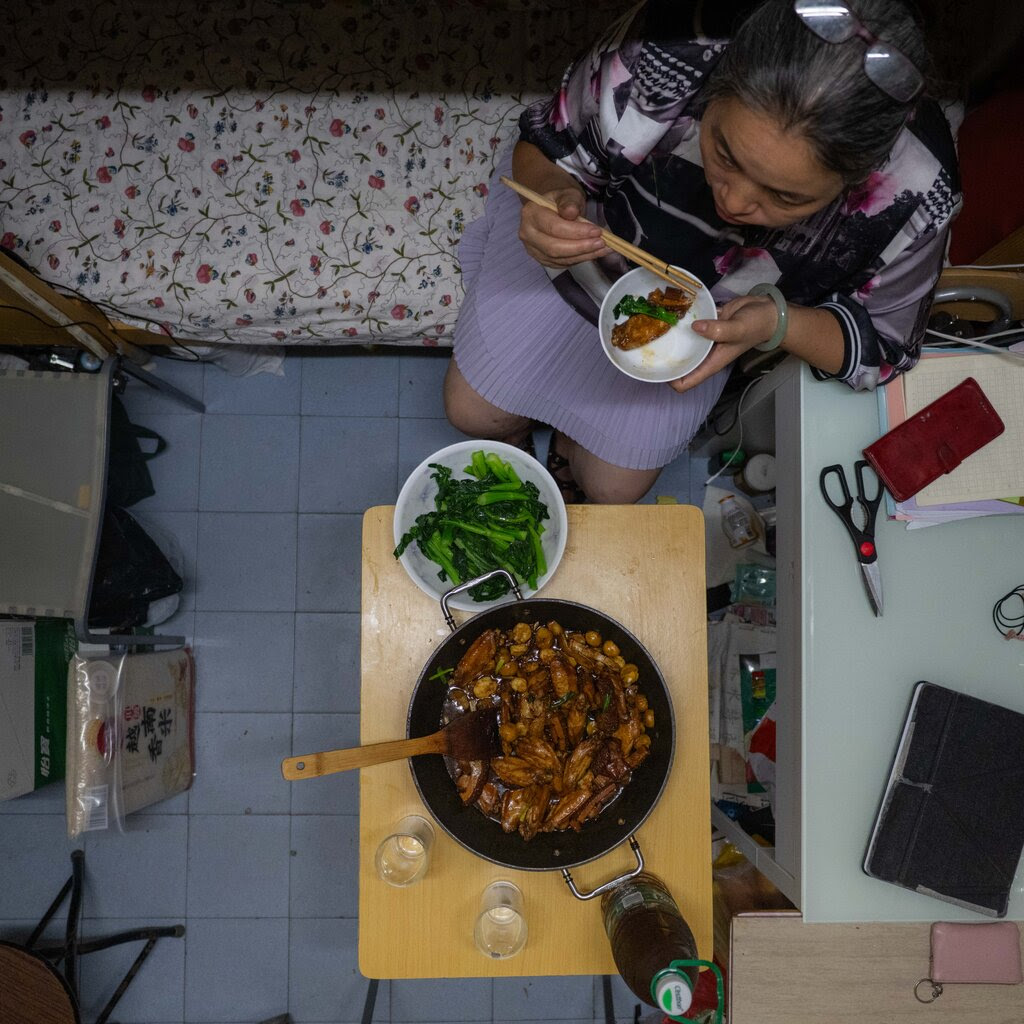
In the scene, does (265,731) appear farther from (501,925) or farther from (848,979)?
(848,979)

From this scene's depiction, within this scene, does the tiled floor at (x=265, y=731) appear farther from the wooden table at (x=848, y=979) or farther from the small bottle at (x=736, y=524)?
the wooden table at (x=848, y=979)

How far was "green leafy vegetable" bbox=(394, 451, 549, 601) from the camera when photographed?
139cm

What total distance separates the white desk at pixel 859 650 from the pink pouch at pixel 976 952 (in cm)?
4

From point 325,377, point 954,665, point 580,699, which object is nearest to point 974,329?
point 954,665

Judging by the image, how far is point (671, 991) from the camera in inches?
42.2

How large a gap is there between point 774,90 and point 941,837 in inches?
47.3

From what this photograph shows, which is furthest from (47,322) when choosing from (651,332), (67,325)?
(651,332)

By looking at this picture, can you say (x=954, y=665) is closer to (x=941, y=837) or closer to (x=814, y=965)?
(x=941, y=837)

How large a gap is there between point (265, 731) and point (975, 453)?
186 cm

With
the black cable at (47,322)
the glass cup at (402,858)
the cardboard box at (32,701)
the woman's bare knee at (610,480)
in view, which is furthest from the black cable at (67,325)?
the glass cup at (402,858)

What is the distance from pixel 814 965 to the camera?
1400 mm

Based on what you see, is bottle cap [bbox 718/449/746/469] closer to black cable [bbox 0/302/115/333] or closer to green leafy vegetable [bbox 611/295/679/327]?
green leafy vegetable [bbox 611/295/679/327]

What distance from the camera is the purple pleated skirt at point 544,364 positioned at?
4.93 ft

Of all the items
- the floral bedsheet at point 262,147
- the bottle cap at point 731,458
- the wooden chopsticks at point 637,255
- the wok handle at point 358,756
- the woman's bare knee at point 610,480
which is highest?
the floral bedsheet at point 262,147
